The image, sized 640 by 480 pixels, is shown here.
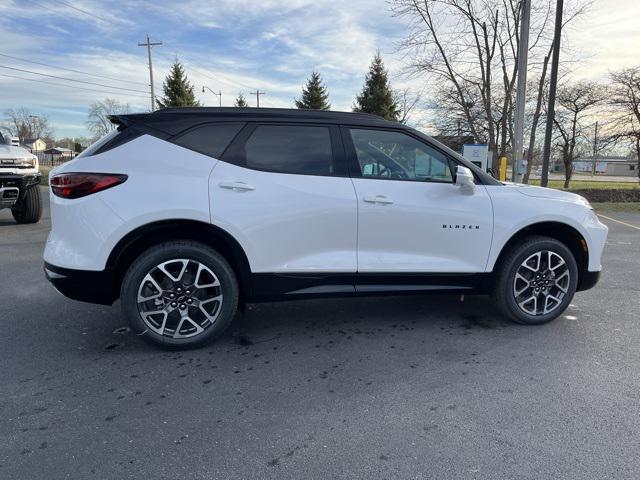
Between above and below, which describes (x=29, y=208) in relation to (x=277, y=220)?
below

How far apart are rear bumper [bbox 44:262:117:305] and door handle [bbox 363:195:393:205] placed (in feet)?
6.33

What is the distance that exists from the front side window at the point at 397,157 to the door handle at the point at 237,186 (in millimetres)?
893

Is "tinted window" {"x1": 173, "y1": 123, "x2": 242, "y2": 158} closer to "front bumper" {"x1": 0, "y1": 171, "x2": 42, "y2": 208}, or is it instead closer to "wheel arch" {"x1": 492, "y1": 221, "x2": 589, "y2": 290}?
"wheel arch" {"x1": 492, "y1": 221, "x2": 589, "y2": 290}

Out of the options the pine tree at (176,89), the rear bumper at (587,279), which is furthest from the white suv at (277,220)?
the pine tree at (176,89)

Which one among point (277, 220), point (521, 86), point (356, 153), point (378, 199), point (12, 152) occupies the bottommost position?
point (277, 220)

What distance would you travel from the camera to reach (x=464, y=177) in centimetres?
363

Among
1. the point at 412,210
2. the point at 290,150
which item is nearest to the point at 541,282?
the point at 412,210

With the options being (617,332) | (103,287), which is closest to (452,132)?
(617,332)

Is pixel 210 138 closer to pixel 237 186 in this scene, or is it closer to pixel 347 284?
pixel 237 186

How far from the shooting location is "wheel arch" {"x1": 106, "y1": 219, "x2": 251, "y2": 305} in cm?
328

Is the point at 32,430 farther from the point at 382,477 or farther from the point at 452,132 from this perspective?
the point at 452,132

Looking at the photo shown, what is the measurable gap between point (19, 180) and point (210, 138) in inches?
265

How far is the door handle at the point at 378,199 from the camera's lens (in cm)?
355

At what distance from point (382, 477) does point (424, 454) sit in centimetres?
29
